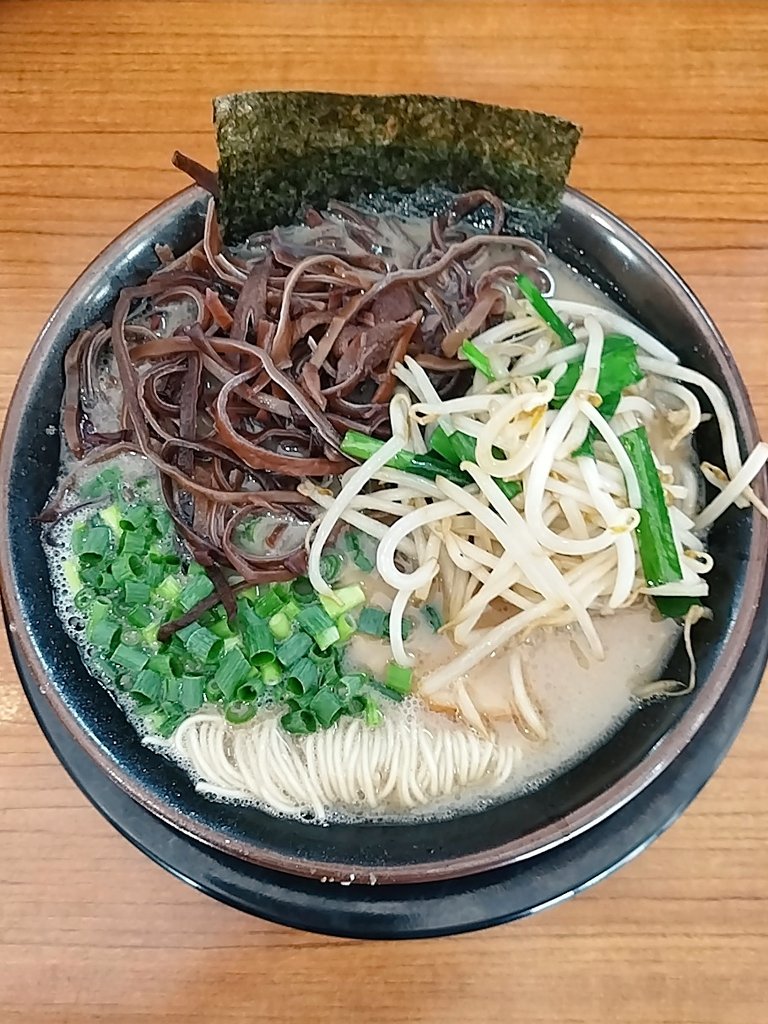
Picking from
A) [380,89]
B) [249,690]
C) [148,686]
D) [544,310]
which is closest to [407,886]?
[249,690]

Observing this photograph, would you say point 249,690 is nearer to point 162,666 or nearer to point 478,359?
point 162,666

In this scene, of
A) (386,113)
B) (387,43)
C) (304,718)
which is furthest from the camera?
(387,43)

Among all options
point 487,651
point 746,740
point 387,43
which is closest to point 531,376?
point 487,651

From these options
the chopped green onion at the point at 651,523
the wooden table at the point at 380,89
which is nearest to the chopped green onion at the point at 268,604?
the wooden table at the point at 380,89

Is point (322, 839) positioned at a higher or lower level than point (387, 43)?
lower

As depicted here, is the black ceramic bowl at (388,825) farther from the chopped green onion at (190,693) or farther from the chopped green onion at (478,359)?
the chopped green onion at (478,359)

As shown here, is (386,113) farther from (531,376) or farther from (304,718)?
(304,718)
